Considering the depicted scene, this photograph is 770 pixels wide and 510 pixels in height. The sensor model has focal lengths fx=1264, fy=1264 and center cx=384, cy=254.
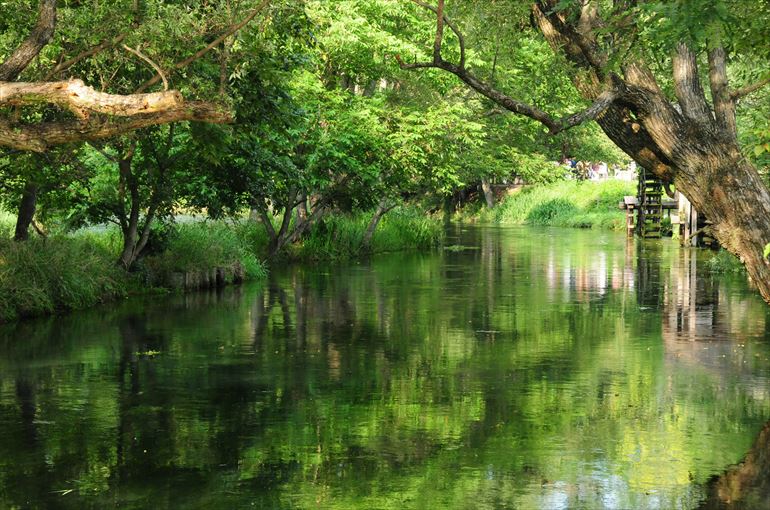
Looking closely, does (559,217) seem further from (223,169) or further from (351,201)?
(223,169)

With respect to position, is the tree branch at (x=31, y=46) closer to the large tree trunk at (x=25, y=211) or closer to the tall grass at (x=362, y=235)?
the large tree trunk at (x=25, y=211)

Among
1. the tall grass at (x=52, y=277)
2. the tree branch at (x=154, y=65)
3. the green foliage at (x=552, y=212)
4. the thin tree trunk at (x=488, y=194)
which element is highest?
the thin tree trunk at (x=488, y=194)

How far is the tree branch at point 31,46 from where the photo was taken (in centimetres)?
1211

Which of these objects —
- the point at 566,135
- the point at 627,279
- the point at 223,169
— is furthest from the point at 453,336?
the point at 566,135

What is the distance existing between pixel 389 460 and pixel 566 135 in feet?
189

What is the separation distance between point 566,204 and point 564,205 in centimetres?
13

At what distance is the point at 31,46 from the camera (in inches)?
481

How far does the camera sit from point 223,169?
27.3 meters

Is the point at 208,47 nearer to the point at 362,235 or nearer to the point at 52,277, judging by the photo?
the point at 52,277

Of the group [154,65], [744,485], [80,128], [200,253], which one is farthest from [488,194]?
[744,485]

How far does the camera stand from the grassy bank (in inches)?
2783

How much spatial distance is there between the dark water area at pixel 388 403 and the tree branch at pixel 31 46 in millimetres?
3315

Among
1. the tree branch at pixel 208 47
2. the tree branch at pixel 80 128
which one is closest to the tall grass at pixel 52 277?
the tree branch at pixel 208 47

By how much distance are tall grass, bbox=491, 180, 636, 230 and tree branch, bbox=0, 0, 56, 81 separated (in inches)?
2223
